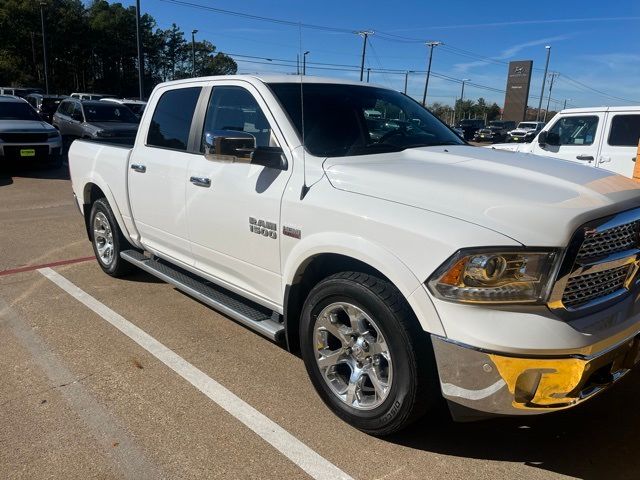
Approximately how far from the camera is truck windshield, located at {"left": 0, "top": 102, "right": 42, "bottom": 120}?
1356 cm

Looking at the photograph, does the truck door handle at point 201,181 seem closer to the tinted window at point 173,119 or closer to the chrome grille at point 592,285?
the tinted window at point 173,119

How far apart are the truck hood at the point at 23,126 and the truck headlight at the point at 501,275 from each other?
13.4 m

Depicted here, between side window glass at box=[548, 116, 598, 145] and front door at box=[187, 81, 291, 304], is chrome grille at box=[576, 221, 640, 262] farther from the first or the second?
side window glass at box=[548, 116, 598, 145]

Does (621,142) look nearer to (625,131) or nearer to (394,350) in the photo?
(625,131)

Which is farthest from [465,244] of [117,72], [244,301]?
[117,72]

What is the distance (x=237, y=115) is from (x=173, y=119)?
93 centimetres

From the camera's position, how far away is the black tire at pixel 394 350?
2.47 meters

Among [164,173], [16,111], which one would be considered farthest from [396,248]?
[16,111]

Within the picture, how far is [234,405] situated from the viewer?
3.19 metres

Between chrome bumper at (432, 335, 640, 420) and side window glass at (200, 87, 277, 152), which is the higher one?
side window glass at (200, 87, 277, 152)

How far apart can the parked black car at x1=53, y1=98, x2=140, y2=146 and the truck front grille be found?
13706 millimetres

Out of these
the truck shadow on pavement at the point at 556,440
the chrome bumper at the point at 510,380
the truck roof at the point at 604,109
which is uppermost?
the truck roof at the point at 604,109

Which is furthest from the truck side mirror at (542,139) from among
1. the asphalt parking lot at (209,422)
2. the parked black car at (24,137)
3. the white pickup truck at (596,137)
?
the parked black car at (24,137)

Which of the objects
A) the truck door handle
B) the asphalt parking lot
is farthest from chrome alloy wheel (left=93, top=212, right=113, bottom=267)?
the truck door handle
